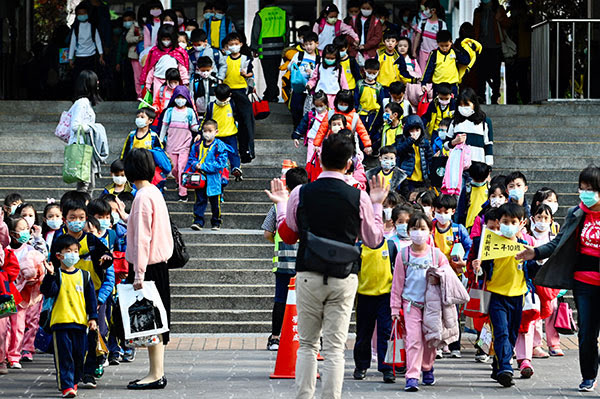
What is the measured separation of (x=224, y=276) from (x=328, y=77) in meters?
4.52

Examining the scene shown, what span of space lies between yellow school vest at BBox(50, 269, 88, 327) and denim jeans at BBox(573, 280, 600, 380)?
403 cm

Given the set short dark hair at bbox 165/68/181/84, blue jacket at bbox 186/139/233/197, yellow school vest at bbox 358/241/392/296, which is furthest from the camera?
short dark hair at bbox 165/68/181/84

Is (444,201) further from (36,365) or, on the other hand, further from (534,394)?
(36,365)

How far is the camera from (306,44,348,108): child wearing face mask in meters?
18.2

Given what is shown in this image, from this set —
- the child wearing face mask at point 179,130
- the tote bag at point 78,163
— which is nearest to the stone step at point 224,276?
the tote bag at point 78,163

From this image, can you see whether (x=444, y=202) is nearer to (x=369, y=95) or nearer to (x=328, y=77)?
(x=369, y=95)

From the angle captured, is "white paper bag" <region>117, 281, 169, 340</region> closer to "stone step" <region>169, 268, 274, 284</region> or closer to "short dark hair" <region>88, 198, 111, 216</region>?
"short dark hair" <region>88, 198, 111, 216</region>

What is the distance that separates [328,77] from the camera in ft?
59.8

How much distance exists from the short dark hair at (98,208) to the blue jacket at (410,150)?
5578mm

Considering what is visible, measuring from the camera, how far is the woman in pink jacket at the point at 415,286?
34.7 feet

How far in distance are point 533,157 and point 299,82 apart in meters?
3.58

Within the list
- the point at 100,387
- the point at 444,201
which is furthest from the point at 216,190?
the point at 100,387

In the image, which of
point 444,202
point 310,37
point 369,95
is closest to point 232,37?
point 310,37

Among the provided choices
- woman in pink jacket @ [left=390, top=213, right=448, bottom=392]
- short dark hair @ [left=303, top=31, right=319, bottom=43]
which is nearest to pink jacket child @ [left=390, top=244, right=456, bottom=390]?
woman in pink jacket @ [left=390, top=213, right=448, bottom=392]
